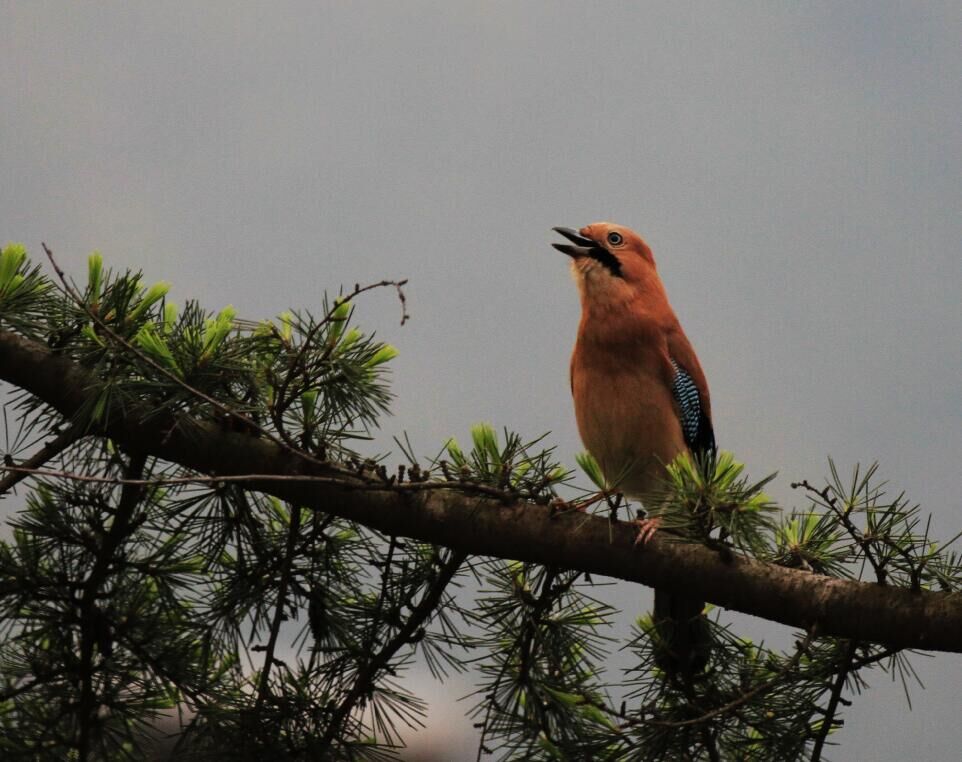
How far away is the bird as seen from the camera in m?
2.98

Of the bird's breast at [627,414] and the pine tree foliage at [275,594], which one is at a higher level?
the bird's breast at [627,414]

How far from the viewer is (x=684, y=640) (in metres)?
2.48

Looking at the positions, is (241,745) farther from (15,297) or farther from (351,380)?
(15,297)

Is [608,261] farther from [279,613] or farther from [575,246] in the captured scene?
[279,613]

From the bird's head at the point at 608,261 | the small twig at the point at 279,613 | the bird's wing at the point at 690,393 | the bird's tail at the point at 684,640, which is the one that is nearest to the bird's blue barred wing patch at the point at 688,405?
the bird's wing at the point at 690,393

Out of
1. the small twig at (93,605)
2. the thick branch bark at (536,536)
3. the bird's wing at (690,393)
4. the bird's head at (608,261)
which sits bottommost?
the small twig at (93,605)

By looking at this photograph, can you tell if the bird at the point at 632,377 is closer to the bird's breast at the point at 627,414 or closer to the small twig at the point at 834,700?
the bird's breast at the point at 627,414

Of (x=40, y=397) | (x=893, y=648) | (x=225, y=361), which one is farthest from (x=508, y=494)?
(x=40, y=397)

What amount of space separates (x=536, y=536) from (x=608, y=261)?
129 centimetres

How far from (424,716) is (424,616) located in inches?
9.9

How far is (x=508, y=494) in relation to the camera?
85.1 inches

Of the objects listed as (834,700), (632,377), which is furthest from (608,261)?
(834,700)

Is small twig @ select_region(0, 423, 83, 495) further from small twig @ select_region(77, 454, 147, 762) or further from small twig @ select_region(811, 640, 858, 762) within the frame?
small twig @ select_region(811, 640, 858, 762)

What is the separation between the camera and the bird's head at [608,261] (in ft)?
10.4
